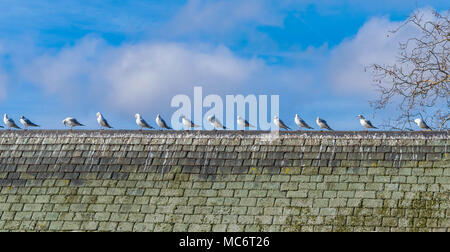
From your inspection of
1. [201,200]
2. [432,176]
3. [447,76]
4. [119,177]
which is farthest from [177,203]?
[447,76]

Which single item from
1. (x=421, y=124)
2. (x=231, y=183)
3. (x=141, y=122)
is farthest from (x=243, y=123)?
(x=231, y=183)

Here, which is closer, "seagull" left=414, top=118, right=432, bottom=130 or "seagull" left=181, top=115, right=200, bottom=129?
"seagull" left=414, top=118, right=432, bottom=130

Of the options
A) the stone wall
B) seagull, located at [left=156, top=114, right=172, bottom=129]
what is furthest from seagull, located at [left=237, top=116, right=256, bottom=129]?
the stone wall

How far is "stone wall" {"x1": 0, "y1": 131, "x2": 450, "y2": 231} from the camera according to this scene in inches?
640

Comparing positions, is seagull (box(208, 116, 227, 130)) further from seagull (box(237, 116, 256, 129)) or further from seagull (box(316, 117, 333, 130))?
seagull (box(316, 117, 333, 130))

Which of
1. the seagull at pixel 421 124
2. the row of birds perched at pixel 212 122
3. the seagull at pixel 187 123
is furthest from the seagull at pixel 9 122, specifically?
the seagull at pixel 421 124

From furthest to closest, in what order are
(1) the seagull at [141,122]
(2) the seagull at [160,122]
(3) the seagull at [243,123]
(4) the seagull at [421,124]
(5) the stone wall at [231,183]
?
(2) the seagull at [160,122], (1) the seagull at [141,122], (3) the seagull at [243,123], (4) the seagull at [421,124], (5) the stone wall at [231,183]

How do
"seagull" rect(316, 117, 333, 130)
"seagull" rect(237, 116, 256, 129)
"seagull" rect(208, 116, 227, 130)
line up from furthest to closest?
"seagull" rect(237, 116, 256, 129), "seagull" rect(316, 117, 333, 130), "seagull" rect(208, 116, 227, 130)

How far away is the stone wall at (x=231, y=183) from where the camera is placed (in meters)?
16.2

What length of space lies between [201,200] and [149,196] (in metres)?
1.22

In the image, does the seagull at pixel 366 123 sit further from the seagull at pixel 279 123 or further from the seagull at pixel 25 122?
the seagull at pixel 25 122

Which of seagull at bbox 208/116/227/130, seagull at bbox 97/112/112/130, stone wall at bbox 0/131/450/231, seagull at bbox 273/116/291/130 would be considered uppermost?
seagull at bbox 97/112/112/130

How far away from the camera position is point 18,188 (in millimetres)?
18469
